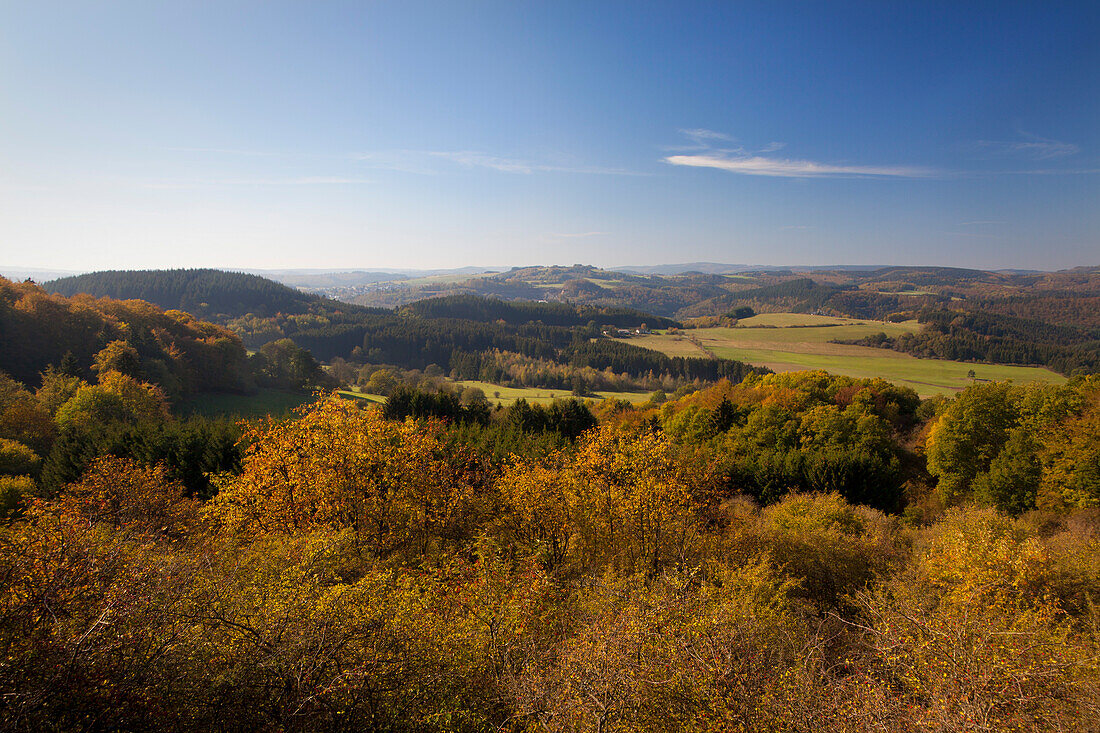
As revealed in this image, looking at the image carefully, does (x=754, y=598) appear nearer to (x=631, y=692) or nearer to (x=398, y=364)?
(x=631, y=692)

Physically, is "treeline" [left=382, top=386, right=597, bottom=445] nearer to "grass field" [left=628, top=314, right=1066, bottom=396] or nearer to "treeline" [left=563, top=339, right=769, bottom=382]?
"grass field" [left=628, top=314, right=1066, bottom=396]

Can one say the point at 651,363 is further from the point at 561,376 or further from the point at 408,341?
the point at 408,341

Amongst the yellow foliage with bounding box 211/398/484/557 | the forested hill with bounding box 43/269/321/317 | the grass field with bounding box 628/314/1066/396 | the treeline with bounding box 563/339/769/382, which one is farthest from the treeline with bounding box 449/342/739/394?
the yellow foliage with bounding box 211/398/484/557

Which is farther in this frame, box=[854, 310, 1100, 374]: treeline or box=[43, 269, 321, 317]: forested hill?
box=[43, 269, 321, 317]: forested hill

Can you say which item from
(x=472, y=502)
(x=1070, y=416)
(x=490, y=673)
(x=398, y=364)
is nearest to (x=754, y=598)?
(x=490, y=673)

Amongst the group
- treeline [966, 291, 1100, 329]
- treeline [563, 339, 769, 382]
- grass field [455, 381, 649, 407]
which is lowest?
grass field [455, 381, 649, 407]

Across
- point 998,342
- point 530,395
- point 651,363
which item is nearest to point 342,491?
point 530,395

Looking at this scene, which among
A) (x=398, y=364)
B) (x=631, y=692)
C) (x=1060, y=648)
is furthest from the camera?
(x=398, y=364)
